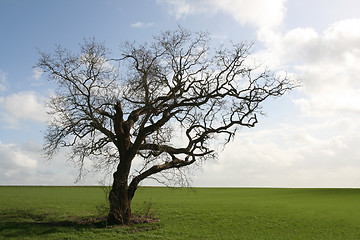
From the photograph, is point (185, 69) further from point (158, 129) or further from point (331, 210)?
point (331, 210)

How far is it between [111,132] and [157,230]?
22.1ft

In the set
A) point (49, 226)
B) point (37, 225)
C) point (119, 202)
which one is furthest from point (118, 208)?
point (37, 225)

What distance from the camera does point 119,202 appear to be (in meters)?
20.1

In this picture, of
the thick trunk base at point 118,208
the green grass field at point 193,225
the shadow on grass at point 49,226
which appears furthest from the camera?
the thick trunk base at point 118,208

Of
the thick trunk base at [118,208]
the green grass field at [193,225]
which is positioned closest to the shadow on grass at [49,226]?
the green grass field at [193,225]

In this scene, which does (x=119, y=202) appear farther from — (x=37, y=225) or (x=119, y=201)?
(x=37, y=225)

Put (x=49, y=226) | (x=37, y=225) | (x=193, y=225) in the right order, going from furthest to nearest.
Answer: (x=193, y=225) → (x=37, y=225) → (x=49, y=226)

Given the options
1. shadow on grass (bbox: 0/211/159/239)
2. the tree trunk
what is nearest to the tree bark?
the tree trunk

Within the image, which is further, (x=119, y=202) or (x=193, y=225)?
(x=193, y=225)

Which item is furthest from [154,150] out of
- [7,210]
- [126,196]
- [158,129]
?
[7,210]

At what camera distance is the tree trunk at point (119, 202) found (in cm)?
2006

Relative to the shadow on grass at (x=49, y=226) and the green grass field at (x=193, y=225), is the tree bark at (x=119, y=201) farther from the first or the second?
the green grass field at (x=193, y=225)

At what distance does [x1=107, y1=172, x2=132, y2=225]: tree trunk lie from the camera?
20.1m

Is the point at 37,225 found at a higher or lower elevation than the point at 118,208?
lower
